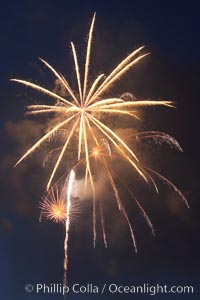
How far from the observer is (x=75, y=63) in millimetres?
27078

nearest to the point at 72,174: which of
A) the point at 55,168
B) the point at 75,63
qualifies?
the point at 55,168

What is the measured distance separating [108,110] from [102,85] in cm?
140

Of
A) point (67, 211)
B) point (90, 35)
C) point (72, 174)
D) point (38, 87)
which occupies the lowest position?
point (67, 211)

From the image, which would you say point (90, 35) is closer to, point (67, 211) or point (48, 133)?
point (48, 133)

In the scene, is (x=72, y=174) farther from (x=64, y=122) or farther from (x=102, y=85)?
(x=102, y=85)

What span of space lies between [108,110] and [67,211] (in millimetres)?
5768

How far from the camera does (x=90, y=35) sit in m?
26.6

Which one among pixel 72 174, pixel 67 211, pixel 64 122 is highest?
pixel 64 122

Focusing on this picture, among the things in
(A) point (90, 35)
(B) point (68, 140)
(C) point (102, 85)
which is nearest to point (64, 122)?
(B) point (68, 140)

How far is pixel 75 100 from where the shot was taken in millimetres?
26188

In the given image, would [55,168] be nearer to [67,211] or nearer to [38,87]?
[67,211]

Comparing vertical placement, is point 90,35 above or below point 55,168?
above

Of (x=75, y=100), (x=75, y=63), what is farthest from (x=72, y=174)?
(x=75, y=63)

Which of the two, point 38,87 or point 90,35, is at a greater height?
point 90,35
